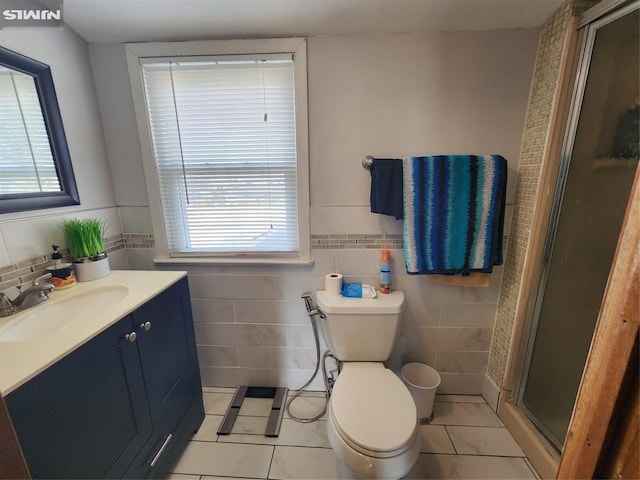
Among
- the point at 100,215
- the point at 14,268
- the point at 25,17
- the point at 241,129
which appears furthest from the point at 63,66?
the point at 14,268

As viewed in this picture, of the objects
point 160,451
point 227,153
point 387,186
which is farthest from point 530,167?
point 160,451

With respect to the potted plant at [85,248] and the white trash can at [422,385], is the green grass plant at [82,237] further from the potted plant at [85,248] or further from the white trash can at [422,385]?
the white trash can at [422,385]

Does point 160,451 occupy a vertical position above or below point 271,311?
below

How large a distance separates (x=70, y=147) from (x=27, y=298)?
703 millimetres

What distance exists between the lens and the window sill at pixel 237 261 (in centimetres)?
147

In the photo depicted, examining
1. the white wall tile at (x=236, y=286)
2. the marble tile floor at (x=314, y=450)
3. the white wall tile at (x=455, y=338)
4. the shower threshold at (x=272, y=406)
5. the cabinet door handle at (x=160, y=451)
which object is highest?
the white wall tile at (x=236, y=286)

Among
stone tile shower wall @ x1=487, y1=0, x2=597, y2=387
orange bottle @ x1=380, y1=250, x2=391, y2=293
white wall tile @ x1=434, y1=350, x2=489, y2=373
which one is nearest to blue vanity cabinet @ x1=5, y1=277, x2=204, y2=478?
orange bottle @ x1=380, y1=250, x2=391, y2=293

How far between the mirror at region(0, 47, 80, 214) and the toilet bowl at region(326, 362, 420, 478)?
1.46 metres

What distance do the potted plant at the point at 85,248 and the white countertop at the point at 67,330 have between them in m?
0.04

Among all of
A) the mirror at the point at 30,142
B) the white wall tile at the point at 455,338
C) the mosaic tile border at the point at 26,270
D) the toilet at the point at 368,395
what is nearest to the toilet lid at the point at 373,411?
the toilet at the point at 368,395

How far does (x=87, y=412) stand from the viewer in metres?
0.79

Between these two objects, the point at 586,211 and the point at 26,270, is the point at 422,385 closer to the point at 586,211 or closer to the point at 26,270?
the point at 586,211

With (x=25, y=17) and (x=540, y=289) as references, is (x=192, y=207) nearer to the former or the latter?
(x=25, y=17)

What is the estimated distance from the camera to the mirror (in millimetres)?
999
